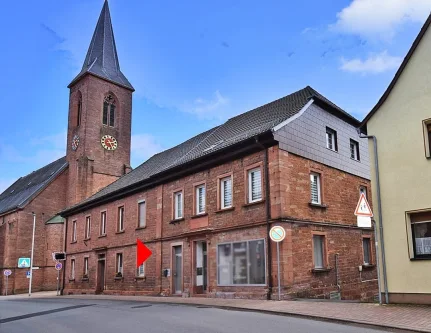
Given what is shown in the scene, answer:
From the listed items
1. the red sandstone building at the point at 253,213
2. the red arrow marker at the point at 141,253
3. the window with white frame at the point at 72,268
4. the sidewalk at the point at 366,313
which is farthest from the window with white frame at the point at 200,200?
the window with white frame at the point at 72,268

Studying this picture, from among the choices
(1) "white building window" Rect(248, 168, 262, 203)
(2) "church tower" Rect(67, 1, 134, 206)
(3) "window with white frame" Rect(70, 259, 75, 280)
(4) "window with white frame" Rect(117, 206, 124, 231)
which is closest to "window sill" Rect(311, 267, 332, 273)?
Result: (1) "white building window" Rect(248, 168, 262, 203)

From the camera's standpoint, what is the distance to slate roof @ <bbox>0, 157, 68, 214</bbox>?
155ft

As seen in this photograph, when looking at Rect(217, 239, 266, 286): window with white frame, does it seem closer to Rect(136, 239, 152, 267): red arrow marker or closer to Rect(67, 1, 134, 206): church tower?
Rect(136, 239, 152, 267): red arrow marker

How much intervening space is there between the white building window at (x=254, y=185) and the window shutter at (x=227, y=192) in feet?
4.20

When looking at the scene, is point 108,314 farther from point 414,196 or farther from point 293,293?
point 414,196

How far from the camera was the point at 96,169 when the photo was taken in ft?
152

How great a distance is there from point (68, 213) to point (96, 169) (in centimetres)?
816

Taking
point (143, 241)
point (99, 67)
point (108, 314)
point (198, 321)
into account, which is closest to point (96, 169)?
point (99, 67)

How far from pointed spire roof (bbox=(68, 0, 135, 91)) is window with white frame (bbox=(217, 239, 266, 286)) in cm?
3338

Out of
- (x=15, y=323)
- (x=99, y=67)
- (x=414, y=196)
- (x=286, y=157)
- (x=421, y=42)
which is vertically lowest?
(x=15, y=323)

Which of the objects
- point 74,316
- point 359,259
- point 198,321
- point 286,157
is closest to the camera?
point 198,321

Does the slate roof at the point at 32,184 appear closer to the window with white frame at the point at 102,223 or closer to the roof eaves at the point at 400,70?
the window with white frame at the point at 102,223

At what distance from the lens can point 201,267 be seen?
22.7 metres

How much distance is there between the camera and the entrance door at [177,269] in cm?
2355
